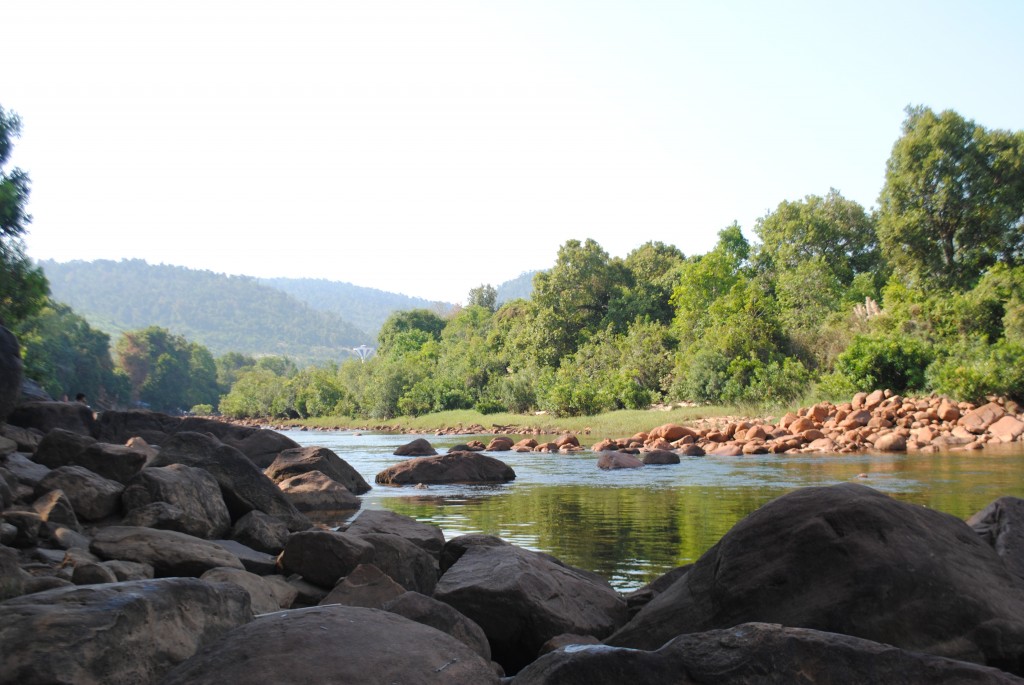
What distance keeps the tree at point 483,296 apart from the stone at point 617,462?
292 feet

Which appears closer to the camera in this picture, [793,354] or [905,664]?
Result: [905,664]

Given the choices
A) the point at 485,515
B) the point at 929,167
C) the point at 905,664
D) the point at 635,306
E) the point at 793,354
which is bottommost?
the point at 485,515

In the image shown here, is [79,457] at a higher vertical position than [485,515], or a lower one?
higher

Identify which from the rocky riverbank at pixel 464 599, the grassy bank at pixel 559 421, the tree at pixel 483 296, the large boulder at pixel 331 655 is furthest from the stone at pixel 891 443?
the tree at pixel 483 296

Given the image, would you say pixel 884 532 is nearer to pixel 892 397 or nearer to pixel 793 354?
pixel 892 397

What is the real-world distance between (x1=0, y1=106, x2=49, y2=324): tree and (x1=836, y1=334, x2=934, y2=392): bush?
30532 millimetres

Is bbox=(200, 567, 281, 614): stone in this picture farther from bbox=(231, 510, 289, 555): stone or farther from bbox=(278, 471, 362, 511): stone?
bbox=(278, 471, 362, 511): stone

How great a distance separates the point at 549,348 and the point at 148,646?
6398 centimetres

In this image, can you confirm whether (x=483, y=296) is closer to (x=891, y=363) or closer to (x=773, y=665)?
(x=891, y=363)

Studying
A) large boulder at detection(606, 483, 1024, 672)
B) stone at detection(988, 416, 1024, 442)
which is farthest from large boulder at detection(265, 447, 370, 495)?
stone at detection(988, 416, 1024, 442)

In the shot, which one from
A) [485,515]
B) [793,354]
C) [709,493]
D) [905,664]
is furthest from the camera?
[793,354]

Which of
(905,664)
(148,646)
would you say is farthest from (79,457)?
(905,664)

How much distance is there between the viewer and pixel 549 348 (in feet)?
223

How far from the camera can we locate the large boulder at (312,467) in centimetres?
1823
